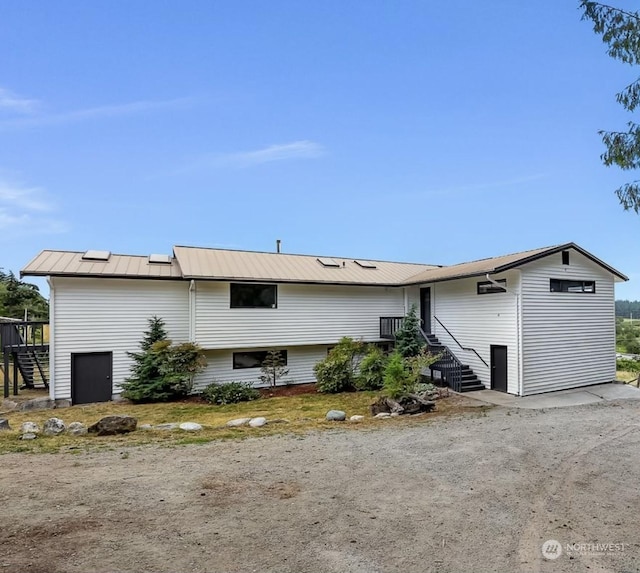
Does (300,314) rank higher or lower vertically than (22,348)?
higher

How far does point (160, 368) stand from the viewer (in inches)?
513

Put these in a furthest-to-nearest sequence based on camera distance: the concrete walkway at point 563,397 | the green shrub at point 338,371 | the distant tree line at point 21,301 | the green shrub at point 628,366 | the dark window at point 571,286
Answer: the distant tree line at point 21,301
the green shrub at point 628,366
the green shrub at point 338,371
the dark window at point 571,286
the concrete walkway at point 563,397

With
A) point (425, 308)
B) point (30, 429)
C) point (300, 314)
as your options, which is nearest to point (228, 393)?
point (300, 314)

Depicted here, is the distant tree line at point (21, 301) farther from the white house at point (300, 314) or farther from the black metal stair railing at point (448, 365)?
the black metal stair railing at point (448, 365)

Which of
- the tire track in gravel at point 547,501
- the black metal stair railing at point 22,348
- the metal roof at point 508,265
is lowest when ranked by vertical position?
the tire track in gravel at point 547,501

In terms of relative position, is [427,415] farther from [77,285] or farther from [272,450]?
[77,285]

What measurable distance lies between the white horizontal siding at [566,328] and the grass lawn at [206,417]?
3.24m

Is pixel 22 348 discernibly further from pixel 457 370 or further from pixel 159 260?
pixel 457 370

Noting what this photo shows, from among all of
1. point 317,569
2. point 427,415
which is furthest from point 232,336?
point 317,569

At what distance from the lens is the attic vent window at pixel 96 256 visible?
13984mm

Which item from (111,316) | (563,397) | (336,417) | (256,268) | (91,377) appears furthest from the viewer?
(256,268)

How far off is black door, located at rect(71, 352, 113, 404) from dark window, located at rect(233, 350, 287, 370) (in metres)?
4.29

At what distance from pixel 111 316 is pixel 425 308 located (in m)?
12.4
